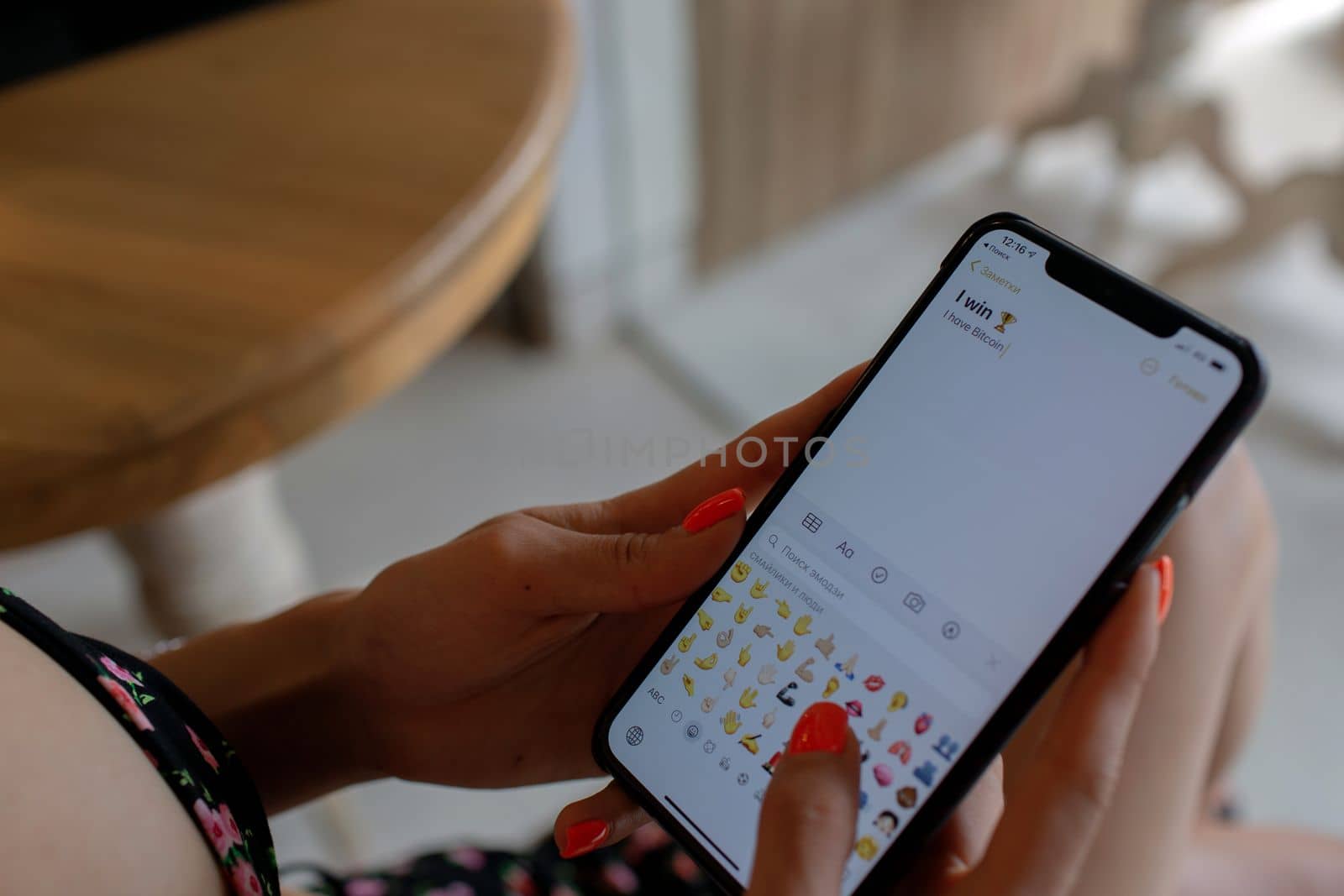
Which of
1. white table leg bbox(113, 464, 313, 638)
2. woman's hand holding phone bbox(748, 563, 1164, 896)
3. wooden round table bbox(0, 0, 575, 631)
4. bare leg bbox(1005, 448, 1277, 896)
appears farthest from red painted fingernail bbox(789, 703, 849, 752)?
white table leg bbox(113, 464, 313, 638)

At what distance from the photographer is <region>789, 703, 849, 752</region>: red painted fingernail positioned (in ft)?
0.85

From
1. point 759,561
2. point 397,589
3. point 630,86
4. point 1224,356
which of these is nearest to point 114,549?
point 630,86

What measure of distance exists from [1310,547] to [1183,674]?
24.6 inches

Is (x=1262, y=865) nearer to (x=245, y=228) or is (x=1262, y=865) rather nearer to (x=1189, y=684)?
(x=1189, y=684)

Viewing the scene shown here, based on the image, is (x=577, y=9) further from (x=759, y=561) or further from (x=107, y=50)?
(x=759, y=561)

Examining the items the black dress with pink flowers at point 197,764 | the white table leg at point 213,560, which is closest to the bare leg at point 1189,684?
the black dress with pink flowers at point 197,764

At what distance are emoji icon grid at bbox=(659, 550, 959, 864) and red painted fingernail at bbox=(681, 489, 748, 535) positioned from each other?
2cm

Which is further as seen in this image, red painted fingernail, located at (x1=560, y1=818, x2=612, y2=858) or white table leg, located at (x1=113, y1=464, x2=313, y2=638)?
white table leg, located at (x1=113, y1=464, x2=313, y2=638)

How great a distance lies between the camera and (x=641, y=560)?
29cm

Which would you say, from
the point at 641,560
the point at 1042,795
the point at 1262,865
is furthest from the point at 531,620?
the point at 1262,865

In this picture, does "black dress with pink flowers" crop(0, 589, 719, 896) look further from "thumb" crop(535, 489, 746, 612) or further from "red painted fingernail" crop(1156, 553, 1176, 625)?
"red painted fingernail" crop(1156, 553, 1176, 625)

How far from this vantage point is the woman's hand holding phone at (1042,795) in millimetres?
239

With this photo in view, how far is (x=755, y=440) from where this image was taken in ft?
0.95

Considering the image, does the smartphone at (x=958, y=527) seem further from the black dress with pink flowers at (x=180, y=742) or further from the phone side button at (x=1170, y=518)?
the black dress with pink flowers at (x=180, y=742)
